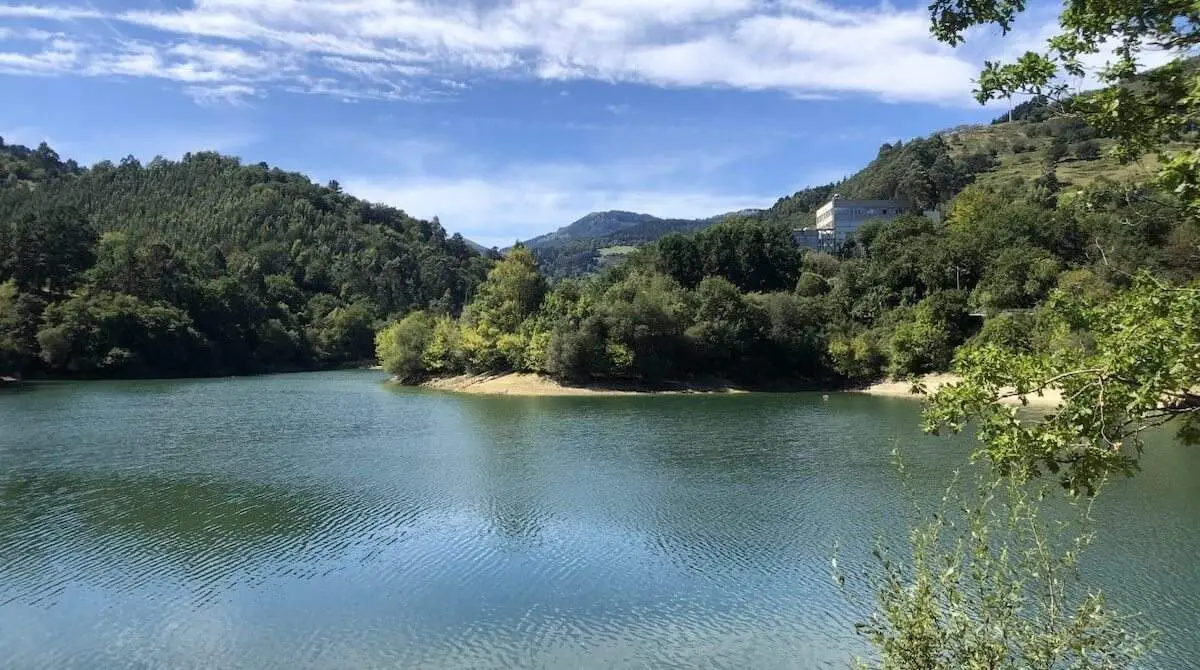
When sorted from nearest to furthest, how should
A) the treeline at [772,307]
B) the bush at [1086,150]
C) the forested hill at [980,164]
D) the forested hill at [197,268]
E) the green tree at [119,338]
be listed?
the treeline at [772,307] → the green tree at [119,338] → the forested hill at [197,268] → the forested hill at [980,164] → the bush at [1086,150]

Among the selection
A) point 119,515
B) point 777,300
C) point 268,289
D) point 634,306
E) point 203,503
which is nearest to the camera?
point 119,515

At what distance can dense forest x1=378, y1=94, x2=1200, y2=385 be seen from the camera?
61.7 meters

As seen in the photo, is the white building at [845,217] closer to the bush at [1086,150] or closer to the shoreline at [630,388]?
the bush at [1086,150]

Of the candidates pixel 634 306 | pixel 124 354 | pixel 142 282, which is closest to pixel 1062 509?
pixel 634 306

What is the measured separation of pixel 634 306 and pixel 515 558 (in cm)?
4750

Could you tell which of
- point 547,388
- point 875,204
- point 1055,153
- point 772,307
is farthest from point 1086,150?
point 547,388

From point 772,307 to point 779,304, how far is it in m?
0.68

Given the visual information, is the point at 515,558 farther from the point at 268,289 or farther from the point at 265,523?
the point at 268,289

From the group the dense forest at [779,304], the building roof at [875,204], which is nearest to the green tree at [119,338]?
the dense forest at [779,304]

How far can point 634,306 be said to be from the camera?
6525cm

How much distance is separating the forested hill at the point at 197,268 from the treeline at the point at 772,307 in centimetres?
3213

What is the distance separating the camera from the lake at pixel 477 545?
1366 cm

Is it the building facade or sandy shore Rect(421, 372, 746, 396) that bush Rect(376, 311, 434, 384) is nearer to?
sandy shore Rect(421, 372, 746, 396)

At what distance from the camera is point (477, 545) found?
19.8 metres
